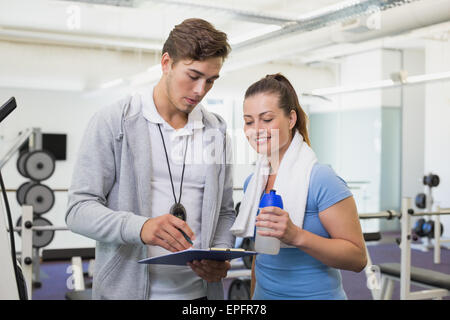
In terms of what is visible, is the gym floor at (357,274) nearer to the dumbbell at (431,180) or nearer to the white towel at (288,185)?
the dumbbell at (431,180)

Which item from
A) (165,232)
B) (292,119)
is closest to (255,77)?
(292,119)

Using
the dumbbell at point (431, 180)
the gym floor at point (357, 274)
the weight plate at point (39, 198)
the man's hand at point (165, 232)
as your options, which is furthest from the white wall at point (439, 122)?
the man's hand at point (165, 232)

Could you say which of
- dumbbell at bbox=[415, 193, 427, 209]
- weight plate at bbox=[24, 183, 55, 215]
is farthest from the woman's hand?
dumbbell at bbox=[415, 193, 427, 209]

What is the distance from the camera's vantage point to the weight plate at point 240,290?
398cm

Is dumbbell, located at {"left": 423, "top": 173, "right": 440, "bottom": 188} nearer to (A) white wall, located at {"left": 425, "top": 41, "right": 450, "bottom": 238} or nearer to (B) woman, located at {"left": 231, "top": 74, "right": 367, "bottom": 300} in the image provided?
(A) white wall, located at {"left": 425, "top": 41, "right": 450, "bottom": 238}

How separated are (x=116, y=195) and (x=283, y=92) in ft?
1.69

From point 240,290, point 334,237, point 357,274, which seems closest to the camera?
point 334,237

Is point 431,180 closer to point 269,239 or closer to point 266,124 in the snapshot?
point 266,124

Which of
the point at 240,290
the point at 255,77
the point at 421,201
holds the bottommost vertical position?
the point at 240,290

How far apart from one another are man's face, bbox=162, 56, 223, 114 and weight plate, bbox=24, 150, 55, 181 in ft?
15.5

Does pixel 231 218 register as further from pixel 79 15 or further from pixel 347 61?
pixel 347 61

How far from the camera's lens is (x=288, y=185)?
1266 mm

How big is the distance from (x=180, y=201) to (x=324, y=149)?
865 centimetres

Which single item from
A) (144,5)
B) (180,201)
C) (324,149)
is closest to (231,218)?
(180,201)
